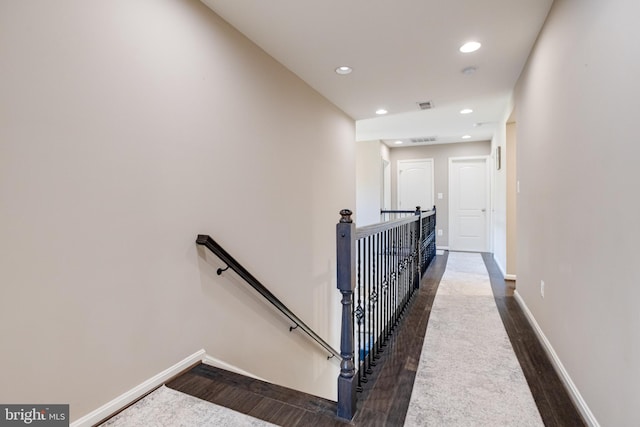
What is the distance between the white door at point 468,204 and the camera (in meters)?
6.99

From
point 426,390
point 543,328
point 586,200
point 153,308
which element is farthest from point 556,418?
point 153,308

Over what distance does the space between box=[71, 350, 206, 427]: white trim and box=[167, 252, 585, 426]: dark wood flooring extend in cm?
5

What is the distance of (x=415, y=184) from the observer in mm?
7559

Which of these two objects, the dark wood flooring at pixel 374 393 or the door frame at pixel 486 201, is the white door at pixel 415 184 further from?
the dark wood flooring at pixel 374 393

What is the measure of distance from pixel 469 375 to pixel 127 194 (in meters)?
2.12

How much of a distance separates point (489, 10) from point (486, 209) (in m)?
5.63

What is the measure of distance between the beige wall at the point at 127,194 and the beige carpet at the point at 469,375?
48.4 inches

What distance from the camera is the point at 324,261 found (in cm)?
358

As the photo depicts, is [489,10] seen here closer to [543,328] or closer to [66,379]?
[543,328]

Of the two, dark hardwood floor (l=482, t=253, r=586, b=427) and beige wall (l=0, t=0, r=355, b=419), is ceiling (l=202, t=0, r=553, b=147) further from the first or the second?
dark hardwood floor (l=482, t=253, r=586, b=427)

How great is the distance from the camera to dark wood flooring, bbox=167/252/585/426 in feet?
4.76

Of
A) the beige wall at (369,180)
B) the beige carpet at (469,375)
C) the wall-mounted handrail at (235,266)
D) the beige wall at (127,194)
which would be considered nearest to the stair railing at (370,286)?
the beige carpet at (469,375)

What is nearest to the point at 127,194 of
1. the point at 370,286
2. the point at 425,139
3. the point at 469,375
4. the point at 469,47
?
the point at 370,286

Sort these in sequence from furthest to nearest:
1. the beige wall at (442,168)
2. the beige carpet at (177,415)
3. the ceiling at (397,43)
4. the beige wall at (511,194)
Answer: the beige wall at (442,168) < the beige wall at (511,194) < the ceiling at (397,43) < the beige carpet at (177,415)
